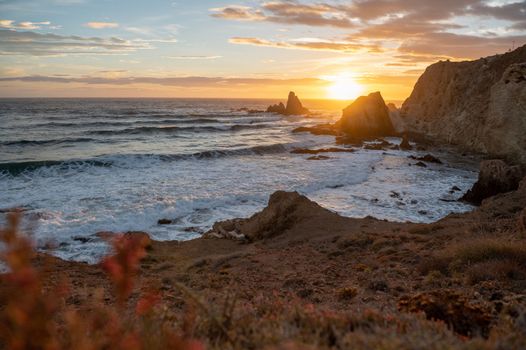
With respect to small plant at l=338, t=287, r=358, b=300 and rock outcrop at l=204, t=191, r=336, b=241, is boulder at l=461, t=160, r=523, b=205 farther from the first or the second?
small plant at l=338, t=287, r=358, b=300

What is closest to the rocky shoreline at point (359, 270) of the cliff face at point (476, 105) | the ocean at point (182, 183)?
the ocean at point (182, 183)

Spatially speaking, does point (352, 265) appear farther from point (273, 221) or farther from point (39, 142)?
point (39, 142)

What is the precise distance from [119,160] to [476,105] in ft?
98.8

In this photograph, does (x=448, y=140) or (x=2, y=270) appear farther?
(x=448, y=140)

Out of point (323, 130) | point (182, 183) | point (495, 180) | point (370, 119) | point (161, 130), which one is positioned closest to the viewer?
point (495, 180)

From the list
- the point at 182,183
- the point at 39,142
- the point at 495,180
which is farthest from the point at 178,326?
the point at 39,142

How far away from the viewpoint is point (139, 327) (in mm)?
3594

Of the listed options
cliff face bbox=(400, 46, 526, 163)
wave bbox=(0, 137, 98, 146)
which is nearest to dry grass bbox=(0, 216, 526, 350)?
cliff face bbox=(400, 46, 526, 163)

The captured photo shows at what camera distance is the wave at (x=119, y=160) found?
24.0m

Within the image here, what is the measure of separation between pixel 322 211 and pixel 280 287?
5.58 m

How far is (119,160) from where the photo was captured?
90.0 ft

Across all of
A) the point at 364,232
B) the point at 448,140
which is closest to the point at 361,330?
the point at 364,232

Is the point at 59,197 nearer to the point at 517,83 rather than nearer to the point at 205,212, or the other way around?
the point at 205,212

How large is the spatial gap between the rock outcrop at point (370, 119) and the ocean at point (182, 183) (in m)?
10.1
